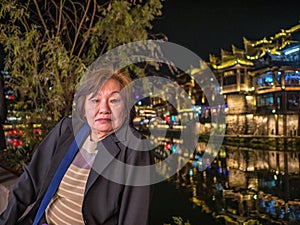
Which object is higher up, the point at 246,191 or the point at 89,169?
the point at 89,169

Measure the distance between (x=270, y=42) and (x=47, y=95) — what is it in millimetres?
43421

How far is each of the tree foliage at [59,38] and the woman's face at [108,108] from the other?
2733 millimetres

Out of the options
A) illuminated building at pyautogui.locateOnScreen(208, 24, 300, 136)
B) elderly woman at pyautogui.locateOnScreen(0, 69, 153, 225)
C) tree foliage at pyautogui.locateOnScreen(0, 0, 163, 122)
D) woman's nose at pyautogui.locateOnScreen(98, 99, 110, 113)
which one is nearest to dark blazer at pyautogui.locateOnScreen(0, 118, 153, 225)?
elderly woman at pyautogui.locateOnScreen(0, 69, 153, 225)

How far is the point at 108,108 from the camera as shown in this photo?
1.76 meters

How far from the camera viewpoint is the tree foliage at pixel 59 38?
4711mm

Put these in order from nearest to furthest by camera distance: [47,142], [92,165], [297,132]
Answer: [92,165]
[47,142]
[297,132]

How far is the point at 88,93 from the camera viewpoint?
71.9 inches

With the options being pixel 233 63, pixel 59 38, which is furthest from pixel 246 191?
pixel 233 63

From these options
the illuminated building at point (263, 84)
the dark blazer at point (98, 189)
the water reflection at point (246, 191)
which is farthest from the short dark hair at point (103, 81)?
the illuminated building at point (263, 84)

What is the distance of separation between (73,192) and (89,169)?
14 centimetres

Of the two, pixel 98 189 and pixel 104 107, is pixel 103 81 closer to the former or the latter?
pixel 104 107

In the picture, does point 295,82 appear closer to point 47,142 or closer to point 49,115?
point 49,115

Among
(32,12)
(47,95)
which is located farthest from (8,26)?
(47,95)

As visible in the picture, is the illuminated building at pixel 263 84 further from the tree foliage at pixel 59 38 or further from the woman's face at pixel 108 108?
the woman's face at pixel 108 108
